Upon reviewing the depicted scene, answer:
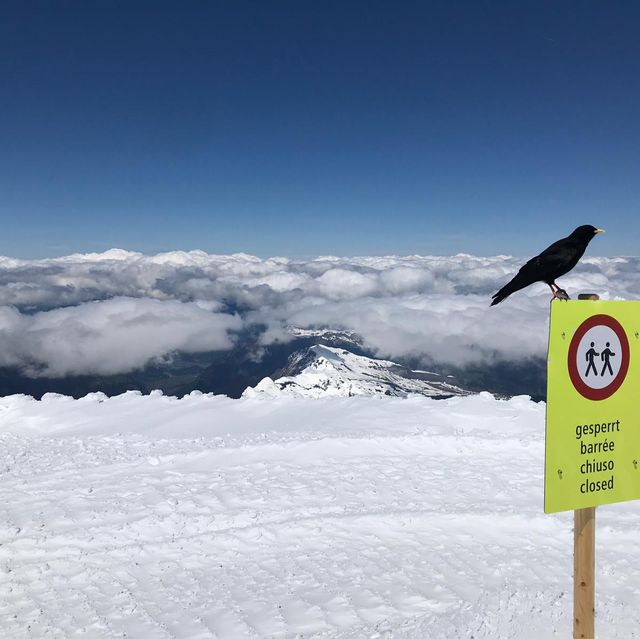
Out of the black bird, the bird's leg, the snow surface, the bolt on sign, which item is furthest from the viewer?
the snow surface

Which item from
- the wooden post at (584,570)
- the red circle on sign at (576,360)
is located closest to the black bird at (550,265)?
the red circle on sign at (576,360)

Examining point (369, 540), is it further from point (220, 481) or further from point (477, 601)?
point (220, 481)

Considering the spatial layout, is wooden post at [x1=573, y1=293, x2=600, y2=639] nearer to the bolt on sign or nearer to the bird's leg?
the bolt on sign

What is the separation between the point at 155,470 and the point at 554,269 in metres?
12.7

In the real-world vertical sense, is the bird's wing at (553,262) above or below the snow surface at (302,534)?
above

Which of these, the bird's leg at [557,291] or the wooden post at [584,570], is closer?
the wooden post at [584,570]

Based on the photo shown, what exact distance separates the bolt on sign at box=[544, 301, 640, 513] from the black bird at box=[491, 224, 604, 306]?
1.41 m

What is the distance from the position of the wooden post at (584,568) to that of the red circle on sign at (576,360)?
0.19m

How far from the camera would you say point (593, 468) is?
3193 millimetres

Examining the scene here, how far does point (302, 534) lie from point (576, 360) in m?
8.45

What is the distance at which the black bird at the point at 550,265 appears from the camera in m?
4.77

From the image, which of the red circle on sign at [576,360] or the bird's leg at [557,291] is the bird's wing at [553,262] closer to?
the bird's leg at [557,291]

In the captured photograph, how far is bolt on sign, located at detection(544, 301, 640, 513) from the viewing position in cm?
307

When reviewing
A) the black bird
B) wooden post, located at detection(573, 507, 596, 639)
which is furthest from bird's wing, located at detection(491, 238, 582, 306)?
wooden post, located at detection(573, 507, 596, 639)
